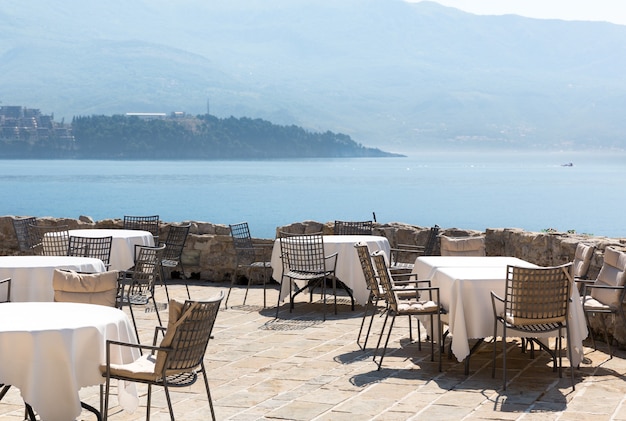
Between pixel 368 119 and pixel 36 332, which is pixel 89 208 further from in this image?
pixel 368 119

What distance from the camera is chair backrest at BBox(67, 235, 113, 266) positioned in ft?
27.1

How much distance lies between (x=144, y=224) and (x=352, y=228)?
94.5 inches

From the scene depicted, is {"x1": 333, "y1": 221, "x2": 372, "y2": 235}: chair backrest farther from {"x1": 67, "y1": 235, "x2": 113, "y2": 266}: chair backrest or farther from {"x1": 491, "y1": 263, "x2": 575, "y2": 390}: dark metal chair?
{"x1": 491, "y1": 263, "x2": 575, "y2": 390}: dark metal chair

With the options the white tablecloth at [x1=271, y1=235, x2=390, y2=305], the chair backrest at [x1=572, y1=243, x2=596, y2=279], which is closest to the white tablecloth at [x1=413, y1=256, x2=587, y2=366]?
the chair backrest at [x1=572, y1=243, x2=596, y2=279]

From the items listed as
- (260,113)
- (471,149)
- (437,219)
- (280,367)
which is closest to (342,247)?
(280,367)

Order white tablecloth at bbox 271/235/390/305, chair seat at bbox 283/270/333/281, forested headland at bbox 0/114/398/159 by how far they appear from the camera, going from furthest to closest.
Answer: forested headland at bbox 0/114/398/159, white tablecloth at bbox 271/235/390/305, chair seat at bbox 283/270/333/281

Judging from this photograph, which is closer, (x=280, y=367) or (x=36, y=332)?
(x=36, y=332)

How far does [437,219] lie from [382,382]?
5986cm

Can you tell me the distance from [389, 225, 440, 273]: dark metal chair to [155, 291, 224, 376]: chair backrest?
439 cm

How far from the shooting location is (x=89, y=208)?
72.2 metres

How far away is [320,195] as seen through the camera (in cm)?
8206

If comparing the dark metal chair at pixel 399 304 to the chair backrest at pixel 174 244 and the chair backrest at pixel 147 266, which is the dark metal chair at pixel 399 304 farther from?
the chair backrest at pixel 174 244

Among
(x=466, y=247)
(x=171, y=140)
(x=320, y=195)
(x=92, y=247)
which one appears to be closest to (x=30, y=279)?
(x=92, y=247)

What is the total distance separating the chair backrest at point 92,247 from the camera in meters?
8.27
